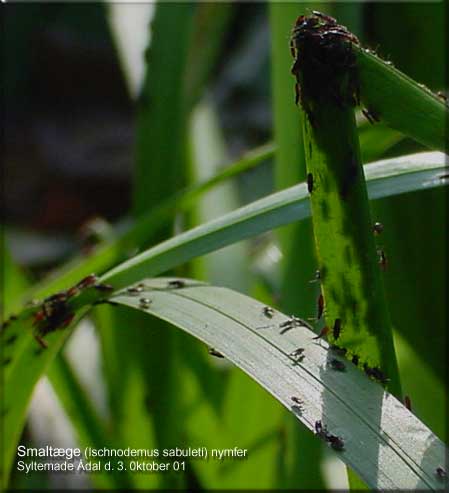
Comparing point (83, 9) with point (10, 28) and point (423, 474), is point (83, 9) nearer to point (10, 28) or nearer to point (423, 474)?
point (10, 28)

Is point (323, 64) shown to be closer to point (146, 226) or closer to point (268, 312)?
point (268, 312)

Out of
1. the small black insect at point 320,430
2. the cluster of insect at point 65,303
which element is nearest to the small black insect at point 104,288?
the cluster of insect at point 65,303

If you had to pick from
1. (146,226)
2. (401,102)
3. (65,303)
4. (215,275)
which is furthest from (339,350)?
(215,275)

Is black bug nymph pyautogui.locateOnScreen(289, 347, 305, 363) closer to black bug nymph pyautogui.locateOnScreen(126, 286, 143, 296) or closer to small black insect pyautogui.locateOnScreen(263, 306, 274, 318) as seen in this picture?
small black insect pyautogui.locateOnScreen(263, 306, 274, 318)

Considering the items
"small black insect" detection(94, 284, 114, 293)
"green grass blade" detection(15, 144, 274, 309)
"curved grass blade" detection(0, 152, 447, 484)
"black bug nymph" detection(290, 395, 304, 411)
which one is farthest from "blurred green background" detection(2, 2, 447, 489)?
"black bug nymph" detection(290, 395, 304, 411)

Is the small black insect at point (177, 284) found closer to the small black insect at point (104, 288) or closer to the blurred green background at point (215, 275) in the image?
the small black insect at point (104, 288)

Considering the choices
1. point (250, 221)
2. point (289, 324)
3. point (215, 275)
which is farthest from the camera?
point (215, 275)

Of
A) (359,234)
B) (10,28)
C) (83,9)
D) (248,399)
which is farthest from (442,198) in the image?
(83,9)
